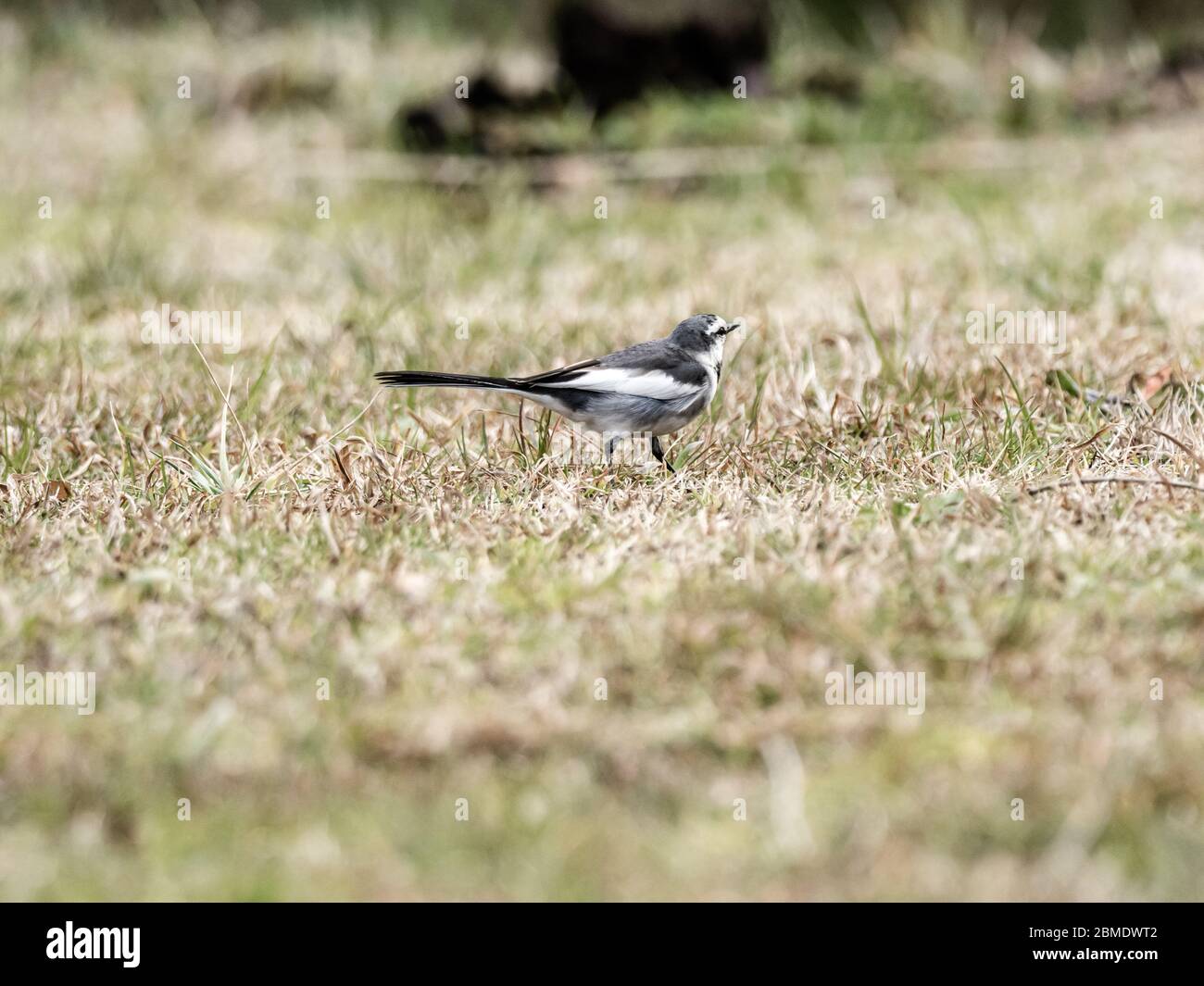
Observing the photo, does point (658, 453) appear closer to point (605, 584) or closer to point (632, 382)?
point (632, 382)

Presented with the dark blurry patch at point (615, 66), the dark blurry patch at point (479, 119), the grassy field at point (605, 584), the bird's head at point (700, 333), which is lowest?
the grassy field at point (605, 584)

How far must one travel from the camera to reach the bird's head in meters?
4.79

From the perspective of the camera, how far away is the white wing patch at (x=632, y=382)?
14.5 feet

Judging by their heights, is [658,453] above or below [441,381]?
below

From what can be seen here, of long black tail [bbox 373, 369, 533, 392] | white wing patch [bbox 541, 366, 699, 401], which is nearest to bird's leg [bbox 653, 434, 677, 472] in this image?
white wing patch [bbox 541, 366, 699, 401]

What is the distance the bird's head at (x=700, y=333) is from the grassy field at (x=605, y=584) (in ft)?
0.77

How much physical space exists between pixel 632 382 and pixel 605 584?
1.09 m

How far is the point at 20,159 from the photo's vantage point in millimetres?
9227

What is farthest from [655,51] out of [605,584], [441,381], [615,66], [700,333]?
[605,584]

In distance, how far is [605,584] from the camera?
3432 mm

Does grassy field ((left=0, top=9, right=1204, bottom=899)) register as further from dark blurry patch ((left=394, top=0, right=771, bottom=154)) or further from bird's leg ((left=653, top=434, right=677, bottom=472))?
dark blurry patch ((left=394, top=0, right=771, bottom=154))

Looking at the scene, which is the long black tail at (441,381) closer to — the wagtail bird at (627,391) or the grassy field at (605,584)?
the wagtail bird at (627,391)

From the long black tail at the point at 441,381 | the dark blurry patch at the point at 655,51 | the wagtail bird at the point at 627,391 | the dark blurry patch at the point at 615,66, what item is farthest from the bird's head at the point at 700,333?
the dark blurry patch at the point at 655,51

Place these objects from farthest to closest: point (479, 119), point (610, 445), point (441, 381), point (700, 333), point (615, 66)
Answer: point (615, 66)
point (479, 119)
point (700, 333)
point (610, 445)
point (441, 381)
